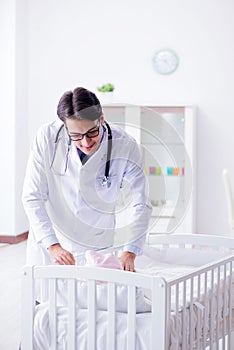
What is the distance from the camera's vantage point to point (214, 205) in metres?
5.68

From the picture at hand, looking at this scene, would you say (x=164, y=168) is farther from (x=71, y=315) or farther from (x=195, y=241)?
(x=195, y=241)

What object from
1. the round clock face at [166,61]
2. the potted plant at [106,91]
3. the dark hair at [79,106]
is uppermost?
the round clock face at [166,61]

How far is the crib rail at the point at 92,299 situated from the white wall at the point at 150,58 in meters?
3.75

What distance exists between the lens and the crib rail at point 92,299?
6.19ft

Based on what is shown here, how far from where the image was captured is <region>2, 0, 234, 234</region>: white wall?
558 centimetres

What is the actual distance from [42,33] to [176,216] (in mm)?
4126

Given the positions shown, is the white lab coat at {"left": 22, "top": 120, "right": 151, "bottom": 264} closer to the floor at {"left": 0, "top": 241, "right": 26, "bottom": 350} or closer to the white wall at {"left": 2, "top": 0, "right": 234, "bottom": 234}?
the floor at {"left": 0, "top": 241, "right": 26, "bottom": 350}

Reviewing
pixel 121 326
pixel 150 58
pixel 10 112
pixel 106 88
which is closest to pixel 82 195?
pixel 121 326

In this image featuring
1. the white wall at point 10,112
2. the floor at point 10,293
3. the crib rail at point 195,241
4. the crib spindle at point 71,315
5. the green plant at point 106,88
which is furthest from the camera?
the white wall at point 10,112

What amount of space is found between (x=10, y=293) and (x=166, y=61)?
250 cm

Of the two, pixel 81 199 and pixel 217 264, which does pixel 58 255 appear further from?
pixel 217 264

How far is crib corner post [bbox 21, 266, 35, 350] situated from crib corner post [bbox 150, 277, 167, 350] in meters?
0.38

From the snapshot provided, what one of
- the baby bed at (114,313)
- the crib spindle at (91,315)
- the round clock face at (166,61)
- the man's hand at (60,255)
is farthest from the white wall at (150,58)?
the crib spindle at (91,315)

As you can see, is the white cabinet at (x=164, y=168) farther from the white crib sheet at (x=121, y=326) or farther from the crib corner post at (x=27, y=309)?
the crib corner post at (x=27, y=309)
